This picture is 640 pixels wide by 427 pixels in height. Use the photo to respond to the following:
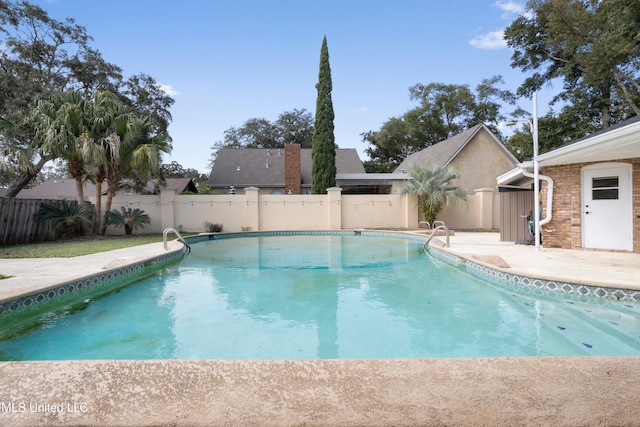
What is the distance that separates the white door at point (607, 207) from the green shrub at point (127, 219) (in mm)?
15928

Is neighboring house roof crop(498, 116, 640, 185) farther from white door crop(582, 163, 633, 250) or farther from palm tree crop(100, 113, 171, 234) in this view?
palm tree crop(100, 113, 171, 234)

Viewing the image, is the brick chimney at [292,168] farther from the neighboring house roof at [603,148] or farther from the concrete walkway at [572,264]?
the concrete walkway at [572,264]

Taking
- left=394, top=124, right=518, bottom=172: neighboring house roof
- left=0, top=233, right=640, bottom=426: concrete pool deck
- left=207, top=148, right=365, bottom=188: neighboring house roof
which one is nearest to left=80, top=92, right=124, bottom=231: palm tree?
left=207, top=148, right=365, bottom=188: neighboring house roof

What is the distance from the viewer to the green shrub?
46.7 ft

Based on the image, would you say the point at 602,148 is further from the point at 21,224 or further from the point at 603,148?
the point at 21,224

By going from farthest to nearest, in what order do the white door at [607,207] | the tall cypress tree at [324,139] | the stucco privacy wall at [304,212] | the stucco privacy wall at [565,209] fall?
the tall cypress tree at [324,139] < the stucco privacy wall at [304,212] < the stucco privacy wall at [565,209] < the white door at [607,207]

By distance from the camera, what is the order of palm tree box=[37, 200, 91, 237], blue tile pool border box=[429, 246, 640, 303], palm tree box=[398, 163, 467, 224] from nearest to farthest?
blue tile pool border box=[429, 246, 640, 303], palm tree box=[37, 200, 91, 237], palm tree box=[398, 163, 467, 224]

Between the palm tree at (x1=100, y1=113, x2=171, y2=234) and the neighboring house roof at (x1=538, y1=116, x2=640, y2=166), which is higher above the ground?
the palm tree at (x1=100, y1=113, x2=171, y2=234)

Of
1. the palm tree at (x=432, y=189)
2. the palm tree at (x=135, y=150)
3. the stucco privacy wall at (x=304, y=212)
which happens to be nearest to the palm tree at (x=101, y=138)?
the palm tree at (x=135, y=150)

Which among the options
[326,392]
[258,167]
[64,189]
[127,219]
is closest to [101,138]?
[127,219]

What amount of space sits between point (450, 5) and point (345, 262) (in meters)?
13.7

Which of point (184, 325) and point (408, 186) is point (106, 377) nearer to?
point (184, 325)

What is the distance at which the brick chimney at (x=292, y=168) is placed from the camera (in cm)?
2239

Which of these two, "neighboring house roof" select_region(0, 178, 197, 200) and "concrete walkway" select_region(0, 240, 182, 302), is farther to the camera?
"neighboring house roof" select_region(0, 178, 197, 200)
